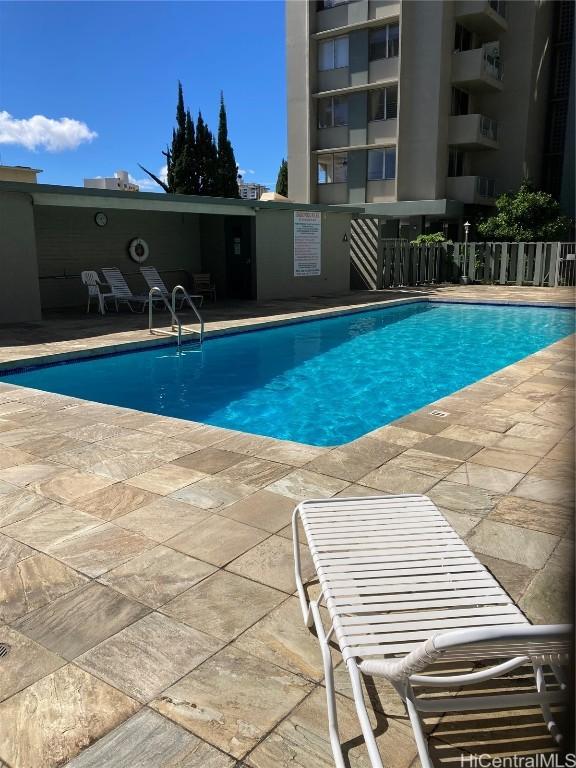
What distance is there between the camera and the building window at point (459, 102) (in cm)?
2505

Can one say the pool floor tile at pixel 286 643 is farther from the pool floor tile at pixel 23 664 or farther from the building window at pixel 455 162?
the building window at pixel 455 162

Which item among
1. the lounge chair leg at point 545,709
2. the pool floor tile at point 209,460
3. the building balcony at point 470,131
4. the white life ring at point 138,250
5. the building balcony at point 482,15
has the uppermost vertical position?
the building balcony at point 482,15

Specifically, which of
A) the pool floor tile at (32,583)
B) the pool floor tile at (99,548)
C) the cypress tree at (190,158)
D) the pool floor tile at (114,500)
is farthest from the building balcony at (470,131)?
the pool floor tile at (32,583)

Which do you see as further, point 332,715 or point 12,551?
point 12,551

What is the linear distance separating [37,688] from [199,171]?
130ft

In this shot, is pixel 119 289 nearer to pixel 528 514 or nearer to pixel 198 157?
pixel 528 514

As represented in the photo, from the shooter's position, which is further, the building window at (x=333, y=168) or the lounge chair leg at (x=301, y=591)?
the building window at (x=333, y=168)

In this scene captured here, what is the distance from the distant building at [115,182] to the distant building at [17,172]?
17019 mm

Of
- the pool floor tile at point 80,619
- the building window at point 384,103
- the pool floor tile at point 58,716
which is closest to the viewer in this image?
the pool floor tile at point 58,716

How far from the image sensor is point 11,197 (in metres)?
10.8

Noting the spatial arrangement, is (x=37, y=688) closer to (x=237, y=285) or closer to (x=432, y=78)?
(x=237, y=285)

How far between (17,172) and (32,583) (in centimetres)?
3190

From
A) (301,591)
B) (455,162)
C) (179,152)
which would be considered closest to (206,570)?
(301,591)

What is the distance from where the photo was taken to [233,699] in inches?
80.2
